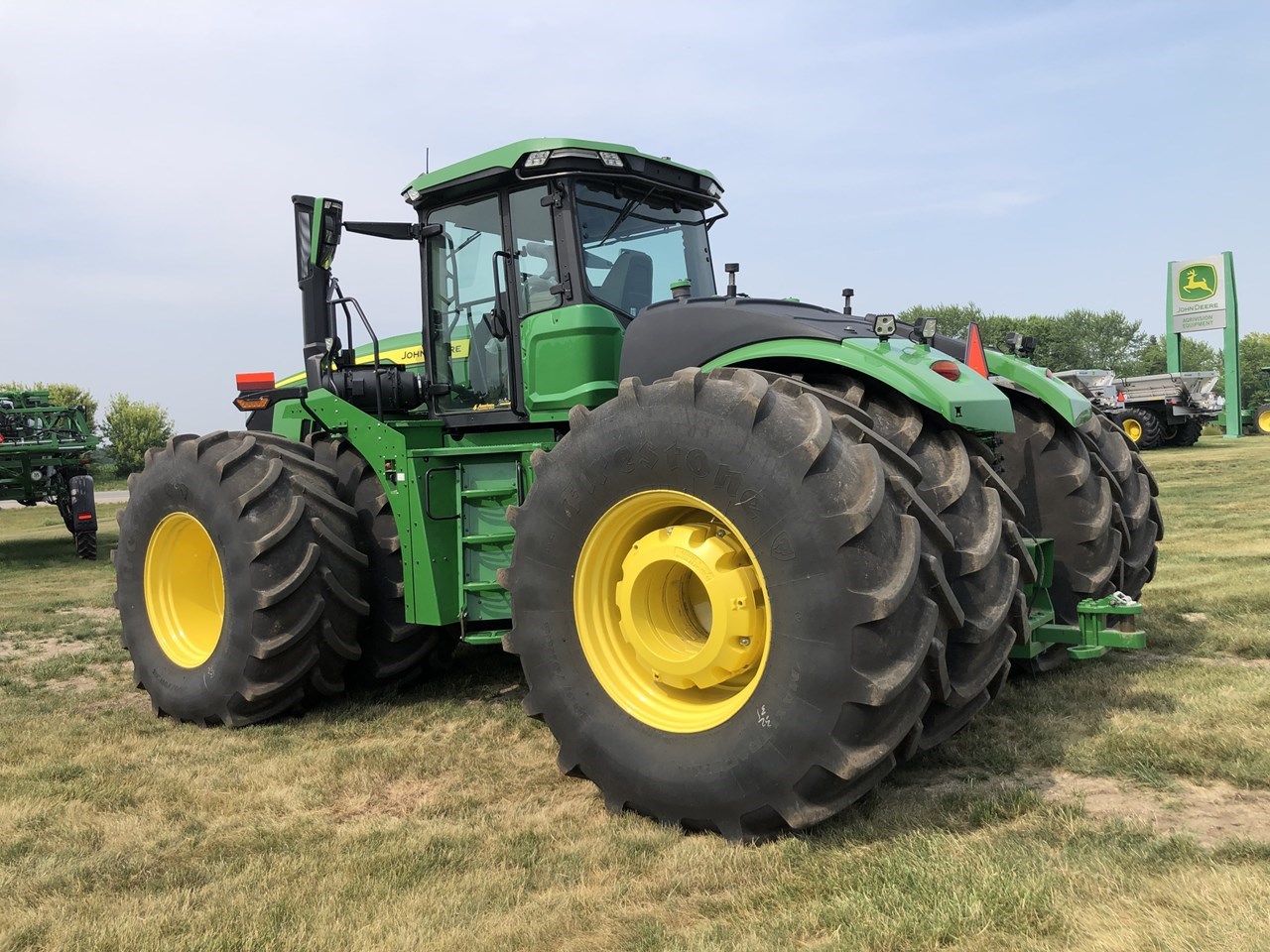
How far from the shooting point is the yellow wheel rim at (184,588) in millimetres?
5742

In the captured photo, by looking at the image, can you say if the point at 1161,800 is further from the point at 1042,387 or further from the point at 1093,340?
the point at 1093,340

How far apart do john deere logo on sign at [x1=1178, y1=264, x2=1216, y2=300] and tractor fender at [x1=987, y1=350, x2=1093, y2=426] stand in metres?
35.6

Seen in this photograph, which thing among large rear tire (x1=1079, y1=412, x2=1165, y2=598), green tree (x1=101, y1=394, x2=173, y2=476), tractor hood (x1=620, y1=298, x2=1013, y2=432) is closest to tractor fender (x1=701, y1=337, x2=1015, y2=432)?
tractor hood (x1=620, y1=298, x2=1013, y2=432)

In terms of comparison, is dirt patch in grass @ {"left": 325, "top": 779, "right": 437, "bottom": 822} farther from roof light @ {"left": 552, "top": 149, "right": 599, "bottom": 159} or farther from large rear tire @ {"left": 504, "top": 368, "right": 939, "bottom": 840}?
roof light @ {"left": 552, "top": 149, "right": 599, "bottom": 159}

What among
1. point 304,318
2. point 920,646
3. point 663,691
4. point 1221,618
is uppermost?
point 304,318

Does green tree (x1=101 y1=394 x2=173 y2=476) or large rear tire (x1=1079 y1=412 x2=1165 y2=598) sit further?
green tree (x1=101 y1=394 x2=173 y2=476)

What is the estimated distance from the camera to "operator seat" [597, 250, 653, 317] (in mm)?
5227

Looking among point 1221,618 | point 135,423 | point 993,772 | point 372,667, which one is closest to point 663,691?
point 993,772

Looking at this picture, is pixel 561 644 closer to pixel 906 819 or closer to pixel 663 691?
pixel 663 691

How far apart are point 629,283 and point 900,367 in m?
1.83

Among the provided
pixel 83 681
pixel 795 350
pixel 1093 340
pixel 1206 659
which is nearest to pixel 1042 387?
pixel 1206 659

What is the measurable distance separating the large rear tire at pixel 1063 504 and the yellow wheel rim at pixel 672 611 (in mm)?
2103

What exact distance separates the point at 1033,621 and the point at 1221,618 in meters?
2.86

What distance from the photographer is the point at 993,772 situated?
3.99m
